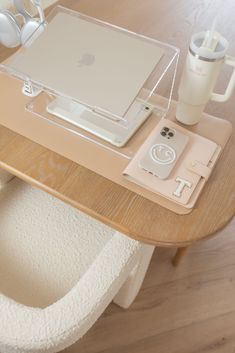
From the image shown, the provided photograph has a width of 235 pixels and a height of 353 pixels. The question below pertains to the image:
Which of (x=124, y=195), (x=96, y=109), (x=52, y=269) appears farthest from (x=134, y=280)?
(x=96, y=109)

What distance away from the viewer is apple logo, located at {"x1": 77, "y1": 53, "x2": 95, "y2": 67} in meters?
0.80

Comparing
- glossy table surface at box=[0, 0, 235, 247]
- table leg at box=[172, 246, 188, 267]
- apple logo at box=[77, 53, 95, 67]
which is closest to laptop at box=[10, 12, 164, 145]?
apple logo at box=[77, 53, 95, 67]

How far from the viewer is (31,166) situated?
766mm

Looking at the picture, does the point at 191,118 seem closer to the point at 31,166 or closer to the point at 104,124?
the point at 104,124

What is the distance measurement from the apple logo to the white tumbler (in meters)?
0.20

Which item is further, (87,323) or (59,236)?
(59,236)

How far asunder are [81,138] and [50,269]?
350mm

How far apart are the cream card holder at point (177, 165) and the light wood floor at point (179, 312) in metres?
0.77

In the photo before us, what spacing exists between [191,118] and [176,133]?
6cm

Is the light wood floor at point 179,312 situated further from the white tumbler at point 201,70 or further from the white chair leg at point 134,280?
the white tumbler at point 201,70

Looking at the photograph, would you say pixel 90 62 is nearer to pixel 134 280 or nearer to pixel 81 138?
pixel 81 138

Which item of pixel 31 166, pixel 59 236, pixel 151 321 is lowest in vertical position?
pixel 151 321

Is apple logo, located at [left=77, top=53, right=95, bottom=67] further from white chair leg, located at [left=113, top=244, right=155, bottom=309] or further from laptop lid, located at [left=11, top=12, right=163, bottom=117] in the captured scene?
white chair leg, located at [left=113, top=244, right=155, bottom=309]

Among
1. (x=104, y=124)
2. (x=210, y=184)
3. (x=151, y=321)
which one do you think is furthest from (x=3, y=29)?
(x=151, y=321)
